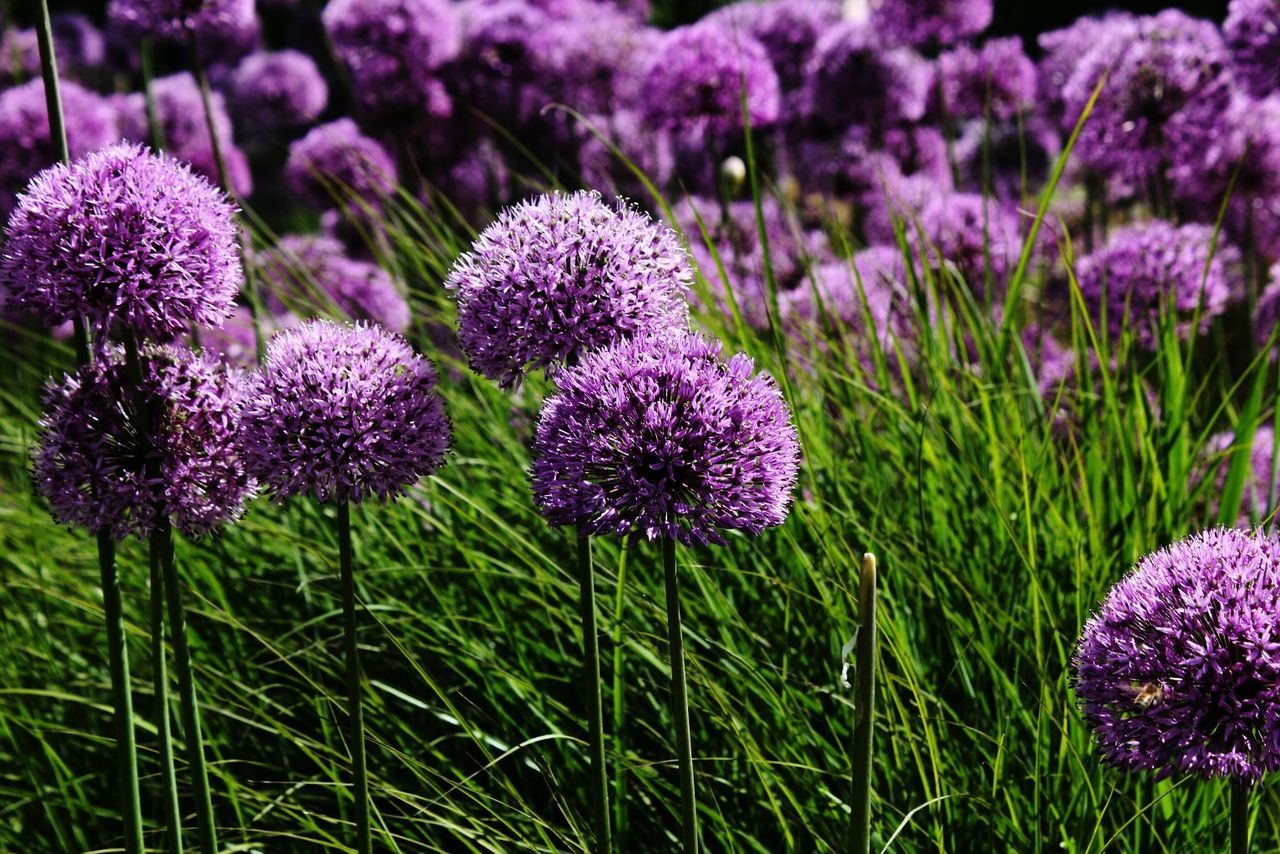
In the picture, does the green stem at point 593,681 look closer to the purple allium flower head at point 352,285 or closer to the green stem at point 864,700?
the green stem at point 864,700

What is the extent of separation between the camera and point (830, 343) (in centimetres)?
330

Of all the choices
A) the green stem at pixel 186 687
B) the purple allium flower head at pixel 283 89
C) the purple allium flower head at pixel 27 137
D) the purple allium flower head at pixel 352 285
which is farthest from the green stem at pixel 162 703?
the purple allium flower head at pixel 283 89

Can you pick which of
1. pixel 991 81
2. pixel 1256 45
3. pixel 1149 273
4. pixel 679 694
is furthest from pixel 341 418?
pixel 991 81

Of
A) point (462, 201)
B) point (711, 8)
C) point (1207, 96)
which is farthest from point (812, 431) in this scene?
point (711, 8)

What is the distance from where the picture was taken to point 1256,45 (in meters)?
4.16

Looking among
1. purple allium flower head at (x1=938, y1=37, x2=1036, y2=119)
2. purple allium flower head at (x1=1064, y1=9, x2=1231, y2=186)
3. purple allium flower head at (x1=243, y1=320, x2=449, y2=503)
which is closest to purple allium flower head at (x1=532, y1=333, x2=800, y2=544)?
purple allium flower head at (x1=243, y1=320, x2=449, y2=503)

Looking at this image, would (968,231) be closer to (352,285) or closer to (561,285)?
(352,285)

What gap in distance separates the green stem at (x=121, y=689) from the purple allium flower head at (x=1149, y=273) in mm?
3071

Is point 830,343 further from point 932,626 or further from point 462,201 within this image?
point 462,201

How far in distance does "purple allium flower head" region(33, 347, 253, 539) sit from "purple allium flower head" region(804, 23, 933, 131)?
456cm

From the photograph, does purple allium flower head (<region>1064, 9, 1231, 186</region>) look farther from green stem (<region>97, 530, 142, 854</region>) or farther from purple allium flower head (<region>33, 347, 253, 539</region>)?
green stem (<region>97, 530, 142, 854</region>)

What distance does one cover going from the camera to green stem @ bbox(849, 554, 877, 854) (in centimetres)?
132

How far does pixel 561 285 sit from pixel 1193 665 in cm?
95

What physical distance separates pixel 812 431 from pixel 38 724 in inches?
71.3
